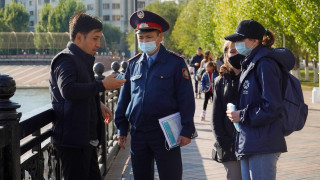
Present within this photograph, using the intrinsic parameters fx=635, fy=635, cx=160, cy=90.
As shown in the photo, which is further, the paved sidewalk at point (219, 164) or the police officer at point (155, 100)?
the paved sidewalk at point (219, 164)

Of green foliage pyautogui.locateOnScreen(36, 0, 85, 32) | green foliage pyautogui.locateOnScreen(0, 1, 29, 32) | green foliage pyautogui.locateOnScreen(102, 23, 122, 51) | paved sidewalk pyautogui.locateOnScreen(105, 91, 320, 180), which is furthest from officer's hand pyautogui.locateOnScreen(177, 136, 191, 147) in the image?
green foliage pyautogui.locateOnScreen(0, 1, 29, 32)

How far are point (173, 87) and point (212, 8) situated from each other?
54.7 m

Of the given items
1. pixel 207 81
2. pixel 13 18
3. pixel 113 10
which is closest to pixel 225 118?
pixel 207 81

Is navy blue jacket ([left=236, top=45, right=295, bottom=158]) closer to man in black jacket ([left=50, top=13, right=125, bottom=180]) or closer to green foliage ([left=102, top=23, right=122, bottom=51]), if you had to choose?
man in black jacket ([left=50, top=13, right=125, bottom=180])

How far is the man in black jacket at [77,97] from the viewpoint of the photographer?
14.6 feet

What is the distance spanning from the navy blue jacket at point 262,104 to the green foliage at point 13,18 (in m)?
127

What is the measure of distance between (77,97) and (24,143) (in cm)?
48

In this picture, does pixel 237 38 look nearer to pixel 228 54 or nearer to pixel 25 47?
pixel 228 54

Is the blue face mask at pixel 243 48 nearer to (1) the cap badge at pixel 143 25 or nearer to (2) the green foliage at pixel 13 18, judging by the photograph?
(1) the cap badge at pixel 143 25

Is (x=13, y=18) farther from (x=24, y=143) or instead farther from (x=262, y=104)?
(x=262, y=104)

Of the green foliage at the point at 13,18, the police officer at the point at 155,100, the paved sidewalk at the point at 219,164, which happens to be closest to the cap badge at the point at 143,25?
the police officer at the point at 155,100

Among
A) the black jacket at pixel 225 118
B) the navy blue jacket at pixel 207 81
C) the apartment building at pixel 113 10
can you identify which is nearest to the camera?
the black jacket at pixel 225 118

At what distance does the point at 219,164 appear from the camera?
8.74m

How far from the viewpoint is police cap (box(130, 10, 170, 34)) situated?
16.0ft
